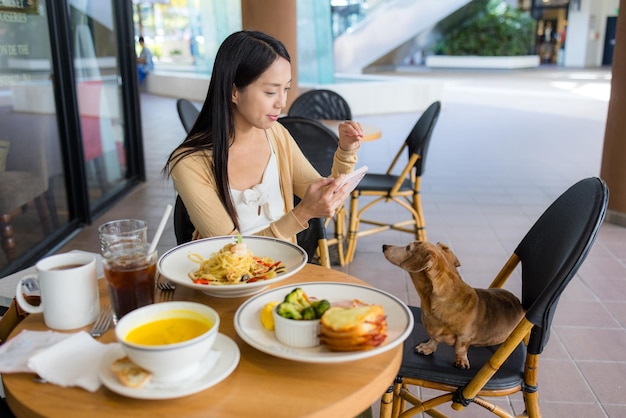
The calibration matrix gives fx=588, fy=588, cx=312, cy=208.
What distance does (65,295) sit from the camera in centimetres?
113

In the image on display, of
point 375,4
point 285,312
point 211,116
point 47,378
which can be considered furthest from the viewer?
point 375,4

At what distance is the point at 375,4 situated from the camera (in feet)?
55.3

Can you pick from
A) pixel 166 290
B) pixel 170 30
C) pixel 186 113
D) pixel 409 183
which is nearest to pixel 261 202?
pixel 166 290

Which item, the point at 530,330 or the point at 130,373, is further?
the point at 530,330

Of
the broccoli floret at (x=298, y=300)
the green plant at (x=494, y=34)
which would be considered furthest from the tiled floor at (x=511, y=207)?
the green plant at (x=494, y=34)

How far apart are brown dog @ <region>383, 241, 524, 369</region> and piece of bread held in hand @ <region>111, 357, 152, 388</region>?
738 mm

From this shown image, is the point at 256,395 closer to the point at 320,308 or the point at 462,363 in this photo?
the point at 320,308

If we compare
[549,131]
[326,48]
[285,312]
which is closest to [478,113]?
[549,131]

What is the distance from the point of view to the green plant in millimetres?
20062

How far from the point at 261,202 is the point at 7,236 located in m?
2.23

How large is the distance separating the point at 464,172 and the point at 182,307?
5310mm

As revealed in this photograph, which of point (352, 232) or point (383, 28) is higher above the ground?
point (383, 28)

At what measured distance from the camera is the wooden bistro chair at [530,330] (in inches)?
51.2

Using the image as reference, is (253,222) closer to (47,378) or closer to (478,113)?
(47,378)
